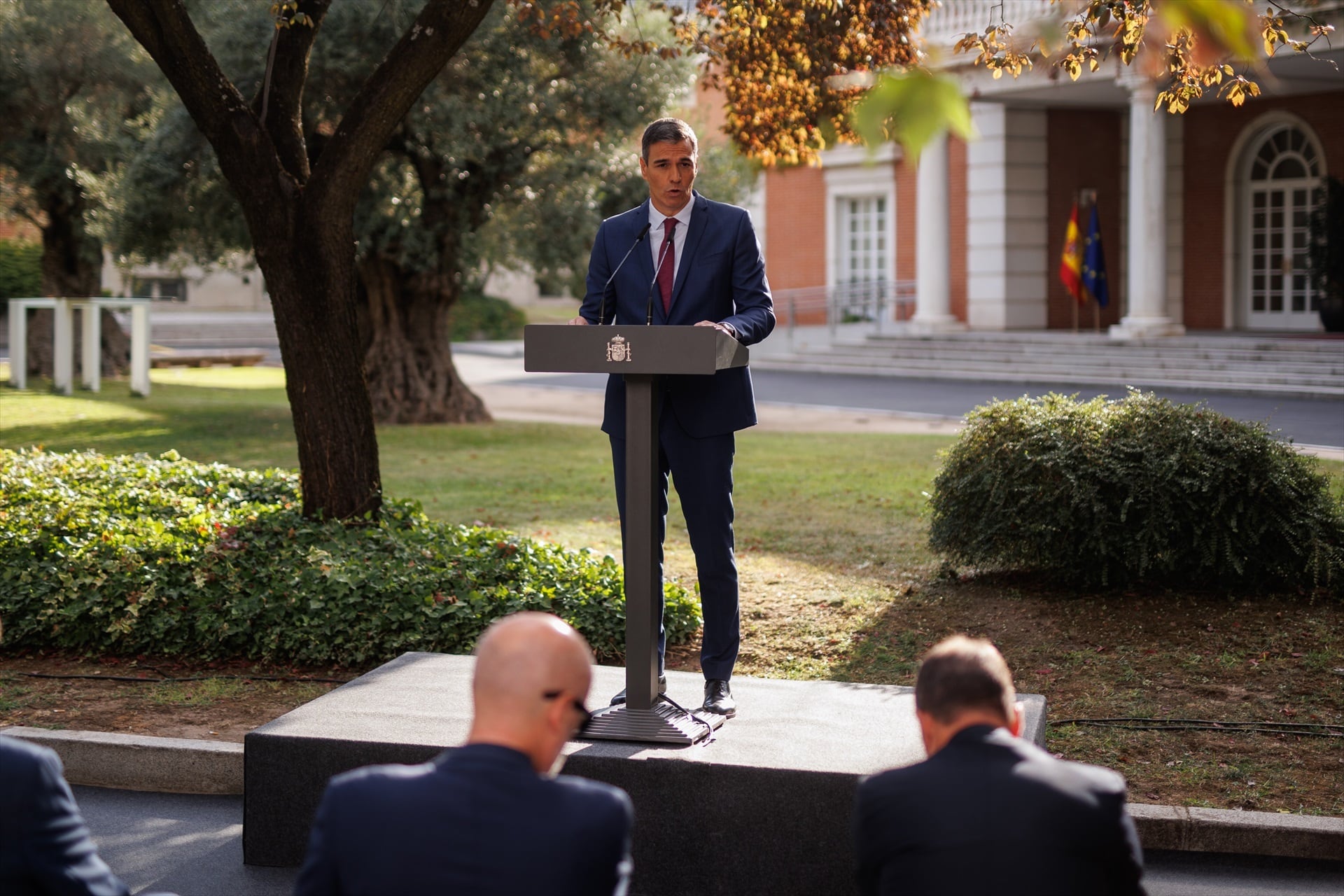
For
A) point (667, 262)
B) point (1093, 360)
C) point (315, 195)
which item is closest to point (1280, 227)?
point (1093, 360)

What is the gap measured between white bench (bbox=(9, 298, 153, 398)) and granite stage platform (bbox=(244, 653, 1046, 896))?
19.0 metres

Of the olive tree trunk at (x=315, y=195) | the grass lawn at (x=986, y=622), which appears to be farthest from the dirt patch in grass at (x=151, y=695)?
the grass lawn at (x=986, y=622)

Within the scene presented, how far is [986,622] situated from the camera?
727cm

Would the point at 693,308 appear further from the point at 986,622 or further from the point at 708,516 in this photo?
the point at 986,622

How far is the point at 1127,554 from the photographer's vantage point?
23.4 ft

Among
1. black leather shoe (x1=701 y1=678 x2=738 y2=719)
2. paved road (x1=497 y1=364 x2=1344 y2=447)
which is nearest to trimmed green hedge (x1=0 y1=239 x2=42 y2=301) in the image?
paved road (x1=497 y1=364 x2=1344 y2=447)

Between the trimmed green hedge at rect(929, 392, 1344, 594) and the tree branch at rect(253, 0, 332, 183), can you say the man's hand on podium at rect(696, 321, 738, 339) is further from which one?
the tree branch at rect(253, 0, 332, 183)

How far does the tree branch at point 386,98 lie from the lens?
7.63m

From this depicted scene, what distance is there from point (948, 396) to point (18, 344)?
15.2m

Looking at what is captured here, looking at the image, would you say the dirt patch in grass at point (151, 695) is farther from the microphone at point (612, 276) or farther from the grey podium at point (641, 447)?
the microphone at point (612, 276)

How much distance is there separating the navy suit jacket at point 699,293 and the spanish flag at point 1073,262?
23.3 metres

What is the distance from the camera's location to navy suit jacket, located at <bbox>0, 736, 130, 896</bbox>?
2514 millimetres

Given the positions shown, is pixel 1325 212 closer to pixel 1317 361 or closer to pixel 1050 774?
pixel 1317 361

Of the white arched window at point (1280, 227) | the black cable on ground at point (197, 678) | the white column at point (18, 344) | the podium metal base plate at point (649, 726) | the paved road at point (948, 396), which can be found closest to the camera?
the podium metal base plate at point (649, 726)
